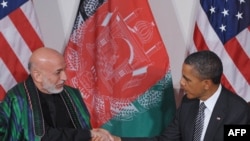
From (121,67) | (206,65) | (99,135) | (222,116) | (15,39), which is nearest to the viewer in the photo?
(206,65)

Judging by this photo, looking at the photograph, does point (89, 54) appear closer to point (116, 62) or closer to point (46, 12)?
point (116, 62)

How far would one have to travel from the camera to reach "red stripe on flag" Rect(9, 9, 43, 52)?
3197mm

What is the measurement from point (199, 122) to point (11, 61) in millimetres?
1400

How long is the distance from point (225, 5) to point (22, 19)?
1.45m

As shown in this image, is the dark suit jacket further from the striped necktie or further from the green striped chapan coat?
the green striped chapan coat

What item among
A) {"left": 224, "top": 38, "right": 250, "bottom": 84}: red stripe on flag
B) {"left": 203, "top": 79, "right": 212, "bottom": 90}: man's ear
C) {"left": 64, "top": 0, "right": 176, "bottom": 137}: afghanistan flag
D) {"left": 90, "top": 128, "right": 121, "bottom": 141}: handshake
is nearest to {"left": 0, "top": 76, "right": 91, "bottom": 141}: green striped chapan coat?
{"left": 90, "top": 128, "right": 121, "bottom": 141}: handshake

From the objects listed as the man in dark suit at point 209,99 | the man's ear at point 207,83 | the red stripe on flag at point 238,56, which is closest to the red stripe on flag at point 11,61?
the man in dark suit at point 209,99

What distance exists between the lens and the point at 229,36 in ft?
11.0

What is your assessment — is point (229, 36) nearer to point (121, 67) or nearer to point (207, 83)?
point (121, 67)

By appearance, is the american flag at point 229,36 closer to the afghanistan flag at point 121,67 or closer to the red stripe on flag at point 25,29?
the afghanistan flag at point 121,67

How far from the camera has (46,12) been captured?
3592 mm

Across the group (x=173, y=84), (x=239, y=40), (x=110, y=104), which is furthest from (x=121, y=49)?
(x=239, y=40)

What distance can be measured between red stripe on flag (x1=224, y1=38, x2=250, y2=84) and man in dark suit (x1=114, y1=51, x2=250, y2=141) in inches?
31.8

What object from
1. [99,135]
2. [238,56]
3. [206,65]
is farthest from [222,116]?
[238,56]
